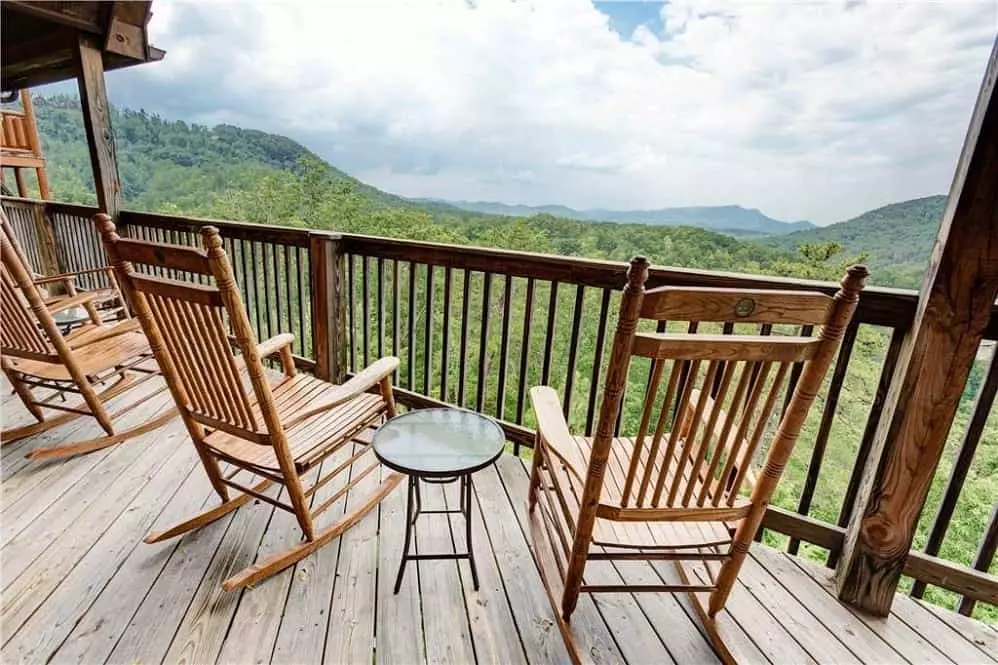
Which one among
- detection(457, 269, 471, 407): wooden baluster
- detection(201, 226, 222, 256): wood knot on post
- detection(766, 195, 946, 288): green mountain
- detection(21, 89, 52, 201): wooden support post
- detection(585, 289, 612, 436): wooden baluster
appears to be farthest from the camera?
detection(21, 89, 52, 201): wooden support post

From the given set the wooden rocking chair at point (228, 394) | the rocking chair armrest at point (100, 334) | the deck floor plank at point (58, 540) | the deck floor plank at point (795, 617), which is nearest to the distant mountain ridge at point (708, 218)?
the deck floor plank at point (795, 617)

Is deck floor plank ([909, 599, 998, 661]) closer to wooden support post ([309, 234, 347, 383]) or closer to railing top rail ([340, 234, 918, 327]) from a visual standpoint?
railing top rail ([340, 234, 918, 327])

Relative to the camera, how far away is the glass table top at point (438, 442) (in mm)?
1443

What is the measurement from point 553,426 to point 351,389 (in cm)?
78

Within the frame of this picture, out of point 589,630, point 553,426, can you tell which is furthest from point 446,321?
point 589,630

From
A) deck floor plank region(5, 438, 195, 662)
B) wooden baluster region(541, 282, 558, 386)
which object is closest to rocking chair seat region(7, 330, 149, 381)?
deck floor plank region(5, 438, 195, 662)

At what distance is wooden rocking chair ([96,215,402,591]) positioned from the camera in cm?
132

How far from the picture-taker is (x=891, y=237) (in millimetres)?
4664

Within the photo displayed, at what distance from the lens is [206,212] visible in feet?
33.6

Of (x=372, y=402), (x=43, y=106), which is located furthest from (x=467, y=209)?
(x=372, y=402)

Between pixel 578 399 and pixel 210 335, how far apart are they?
6474 millimetres

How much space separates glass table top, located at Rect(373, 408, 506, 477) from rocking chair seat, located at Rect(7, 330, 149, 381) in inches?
65.7

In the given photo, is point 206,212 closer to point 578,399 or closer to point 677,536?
point 578,399

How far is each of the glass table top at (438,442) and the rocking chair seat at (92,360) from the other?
5.47 feet
